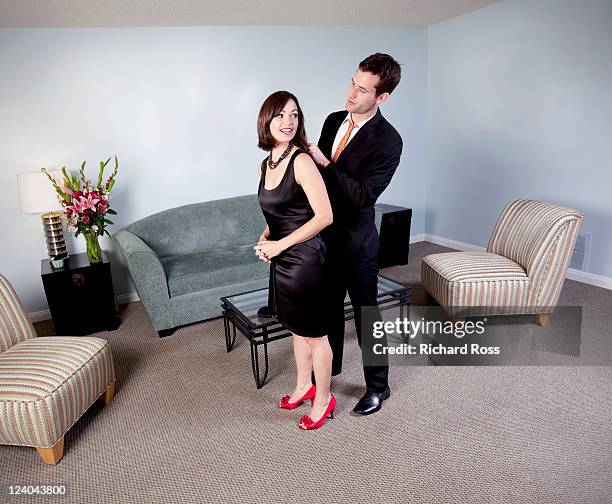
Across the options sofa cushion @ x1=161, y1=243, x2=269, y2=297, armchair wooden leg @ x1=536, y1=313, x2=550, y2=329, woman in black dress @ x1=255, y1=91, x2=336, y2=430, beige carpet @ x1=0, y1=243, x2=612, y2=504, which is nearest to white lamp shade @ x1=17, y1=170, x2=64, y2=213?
sofa cushion @ x1=161, y1=243, x2=269, y2=297

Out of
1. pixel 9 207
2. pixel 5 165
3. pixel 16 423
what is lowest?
pixel 16 423

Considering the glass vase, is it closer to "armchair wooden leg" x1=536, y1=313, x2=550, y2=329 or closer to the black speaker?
the black speaker

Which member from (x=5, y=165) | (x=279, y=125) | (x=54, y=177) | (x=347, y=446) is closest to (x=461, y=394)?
(x=347, y=446)

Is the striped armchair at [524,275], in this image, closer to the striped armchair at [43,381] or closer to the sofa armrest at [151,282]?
the sofa armrest at [151,282]

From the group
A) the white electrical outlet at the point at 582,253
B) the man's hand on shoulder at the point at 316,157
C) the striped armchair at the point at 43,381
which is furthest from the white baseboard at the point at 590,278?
the striped armchair at the point at 43,381

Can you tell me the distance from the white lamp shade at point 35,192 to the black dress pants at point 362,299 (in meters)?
2.16

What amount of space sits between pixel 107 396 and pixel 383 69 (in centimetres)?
207

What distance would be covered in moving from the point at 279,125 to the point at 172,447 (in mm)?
1474

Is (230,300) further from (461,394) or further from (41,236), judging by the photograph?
(41,236)

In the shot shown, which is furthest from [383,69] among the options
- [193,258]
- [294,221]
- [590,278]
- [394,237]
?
[590,278]

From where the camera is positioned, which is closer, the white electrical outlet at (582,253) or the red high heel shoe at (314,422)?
the red high heel shoe at (314,422)

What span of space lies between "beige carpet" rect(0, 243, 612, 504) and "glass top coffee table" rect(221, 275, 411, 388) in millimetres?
182

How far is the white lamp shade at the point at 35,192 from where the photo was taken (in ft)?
10.4

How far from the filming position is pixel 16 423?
1.96 meters
